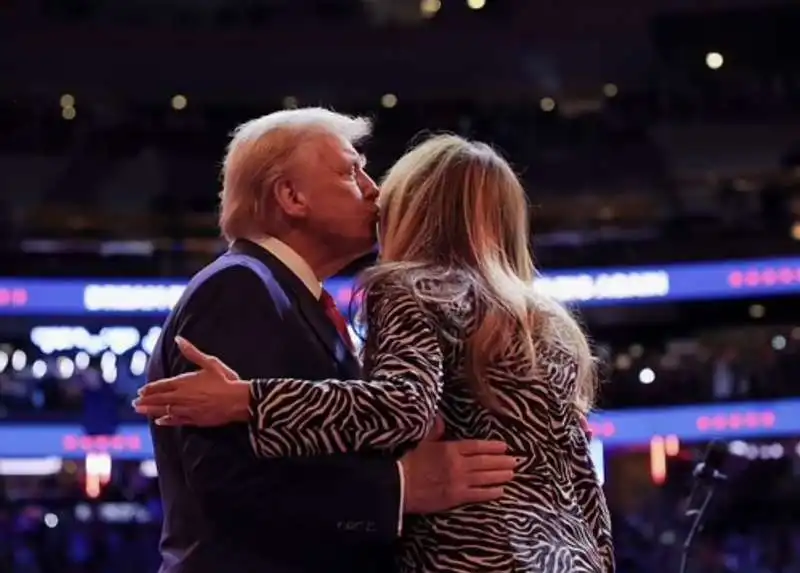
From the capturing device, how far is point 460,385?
2020 millimetres

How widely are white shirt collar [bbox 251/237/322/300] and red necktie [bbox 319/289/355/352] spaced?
17mm

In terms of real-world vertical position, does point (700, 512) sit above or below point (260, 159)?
below

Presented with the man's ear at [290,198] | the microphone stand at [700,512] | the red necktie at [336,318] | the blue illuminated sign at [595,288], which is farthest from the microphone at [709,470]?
the blue illuminated sign at [595,288]

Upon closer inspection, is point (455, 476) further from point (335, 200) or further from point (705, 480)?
point (705, 480)

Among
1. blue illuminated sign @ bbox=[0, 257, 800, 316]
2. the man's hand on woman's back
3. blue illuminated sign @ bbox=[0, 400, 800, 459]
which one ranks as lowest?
blue illuminated sign @ bbox=[0, 400, 800, 459]

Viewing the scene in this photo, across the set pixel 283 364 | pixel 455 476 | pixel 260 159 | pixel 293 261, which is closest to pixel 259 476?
pixel 283 364

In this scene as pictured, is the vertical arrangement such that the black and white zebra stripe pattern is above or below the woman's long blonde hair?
below

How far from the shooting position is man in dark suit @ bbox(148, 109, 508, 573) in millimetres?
1929

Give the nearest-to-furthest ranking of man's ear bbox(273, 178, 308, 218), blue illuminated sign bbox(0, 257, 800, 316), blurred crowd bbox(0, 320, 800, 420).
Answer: man's ear bbox(273, 178, 308, 218) → blurred crowd bbox(0, 320, 800, 420) → blue illuminated sign bbox(0, 257, 800, 316)

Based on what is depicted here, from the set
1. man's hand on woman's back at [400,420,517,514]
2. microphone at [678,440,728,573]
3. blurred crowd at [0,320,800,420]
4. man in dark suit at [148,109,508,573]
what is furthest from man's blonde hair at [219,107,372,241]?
blurred crowd at [0,320,800,420]

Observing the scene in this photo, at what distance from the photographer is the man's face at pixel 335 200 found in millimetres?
2145

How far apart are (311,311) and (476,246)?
262 mm

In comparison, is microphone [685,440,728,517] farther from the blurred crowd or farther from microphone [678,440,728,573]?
the blurred crowd

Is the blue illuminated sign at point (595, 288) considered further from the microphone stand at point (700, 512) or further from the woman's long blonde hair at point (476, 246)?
the woman's long blonde hair at point (476, 246)
